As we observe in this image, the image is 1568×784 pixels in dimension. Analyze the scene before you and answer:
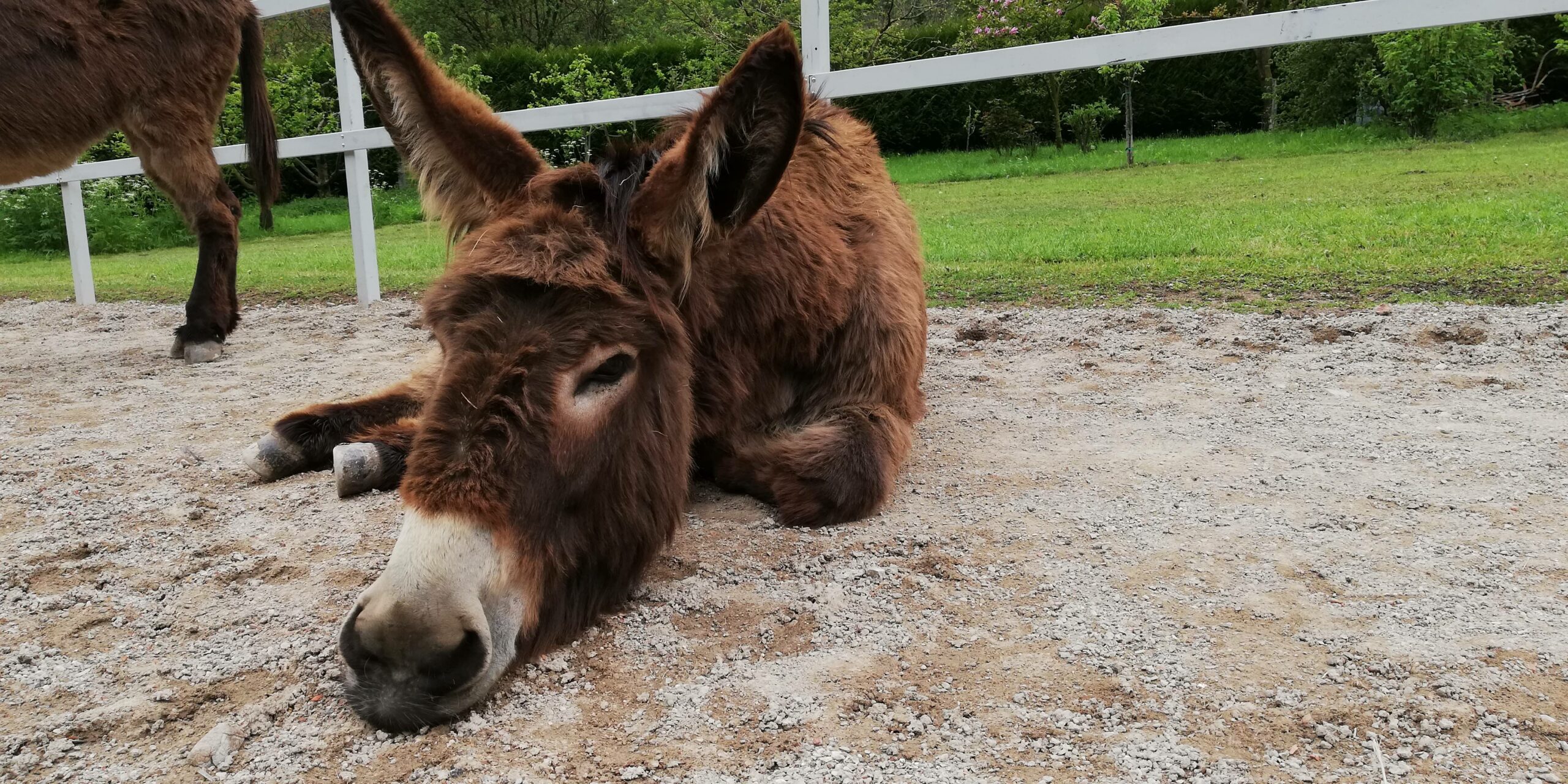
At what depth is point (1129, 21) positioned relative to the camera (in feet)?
52.1

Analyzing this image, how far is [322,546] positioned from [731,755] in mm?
1547

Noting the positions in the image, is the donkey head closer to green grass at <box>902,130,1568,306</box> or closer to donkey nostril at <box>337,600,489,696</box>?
donkey nostril at <box>337,600,489,696</box>

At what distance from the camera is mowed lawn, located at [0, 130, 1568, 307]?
5715 mm

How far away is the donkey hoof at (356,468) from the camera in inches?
108

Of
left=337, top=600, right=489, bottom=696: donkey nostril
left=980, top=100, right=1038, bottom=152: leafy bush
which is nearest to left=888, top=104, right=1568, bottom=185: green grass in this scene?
left=980, top=100, right=1038, bottom=152: leafy bush

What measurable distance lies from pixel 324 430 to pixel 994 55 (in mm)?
3886

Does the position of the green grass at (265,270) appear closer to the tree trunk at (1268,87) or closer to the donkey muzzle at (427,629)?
the donkey muzzle at (427,629)

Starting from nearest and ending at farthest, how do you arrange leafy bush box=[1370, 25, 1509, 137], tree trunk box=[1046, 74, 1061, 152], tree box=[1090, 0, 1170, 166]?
leafy bush box=[1370, 25, 1509, 137], tree box=[1090, 0, 1170, 166], tree trunk box=[1046, 74, 1061, 152]

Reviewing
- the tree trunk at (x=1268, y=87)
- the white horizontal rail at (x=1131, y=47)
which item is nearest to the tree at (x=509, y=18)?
the tree trunk at (x=1268, y=87)

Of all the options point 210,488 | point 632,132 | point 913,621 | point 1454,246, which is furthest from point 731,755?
point 1454,246

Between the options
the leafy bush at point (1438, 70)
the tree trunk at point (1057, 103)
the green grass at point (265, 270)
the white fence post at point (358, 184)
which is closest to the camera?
the white fence post at point (358, 184)

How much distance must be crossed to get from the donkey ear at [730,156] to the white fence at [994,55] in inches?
51.5

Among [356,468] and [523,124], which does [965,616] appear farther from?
[523,124]

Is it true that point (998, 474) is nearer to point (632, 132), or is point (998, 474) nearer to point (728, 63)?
point (632, 132)
